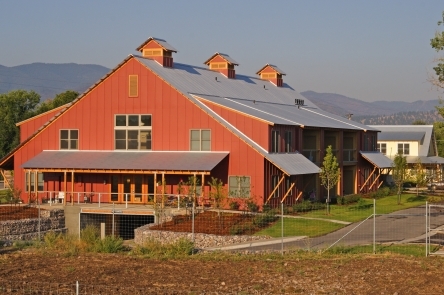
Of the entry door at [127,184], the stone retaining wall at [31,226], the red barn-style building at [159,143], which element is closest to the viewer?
the stone retaining wall at [31,226]

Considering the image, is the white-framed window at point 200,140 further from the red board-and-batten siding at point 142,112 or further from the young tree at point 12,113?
the young tree at point 12,113

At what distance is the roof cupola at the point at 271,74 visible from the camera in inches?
3032

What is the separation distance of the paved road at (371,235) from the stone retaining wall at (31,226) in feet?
41.2

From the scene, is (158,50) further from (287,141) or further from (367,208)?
(367,208)

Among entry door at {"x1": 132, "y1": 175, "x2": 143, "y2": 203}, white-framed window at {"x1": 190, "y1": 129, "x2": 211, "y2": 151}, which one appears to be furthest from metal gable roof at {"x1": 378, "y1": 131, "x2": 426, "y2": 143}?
entry door at {"x1": 132, "y1": 175, "x2": 143, "y2": 203}

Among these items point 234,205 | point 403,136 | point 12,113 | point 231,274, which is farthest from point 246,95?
point 12,113

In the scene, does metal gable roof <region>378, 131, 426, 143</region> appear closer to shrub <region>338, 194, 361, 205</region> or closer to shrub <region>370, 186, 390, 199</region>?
shrub <region>370, 186, 390, 199</region>

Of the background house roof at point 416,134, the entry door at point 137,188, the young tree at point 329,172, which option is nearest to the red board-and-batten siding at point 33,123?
the entry door at point 137,188

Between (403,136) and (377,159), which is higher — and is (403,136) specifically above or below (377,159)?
above

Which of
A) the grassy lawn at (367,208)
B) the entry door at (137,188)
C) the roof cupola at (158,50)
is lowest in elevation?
the grassy lawn at (367,208)

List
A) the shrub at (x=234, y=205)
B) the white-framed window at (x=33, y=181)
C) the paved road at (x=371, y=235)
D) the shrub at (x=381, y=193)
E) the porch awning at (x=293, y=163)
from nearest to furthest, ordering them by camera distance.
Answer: the paved road at (x=371, y=235), the shrub at (x=234, y=205), the porch awning at (x=293, y=163), the white-framed window at (x=33, y=181), the shrub at (x=381, y=193)

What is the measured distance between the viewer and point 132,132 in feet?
173

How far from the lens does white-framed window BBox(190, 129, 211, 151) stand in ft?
165

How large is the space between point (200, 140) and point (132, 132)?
498cm
